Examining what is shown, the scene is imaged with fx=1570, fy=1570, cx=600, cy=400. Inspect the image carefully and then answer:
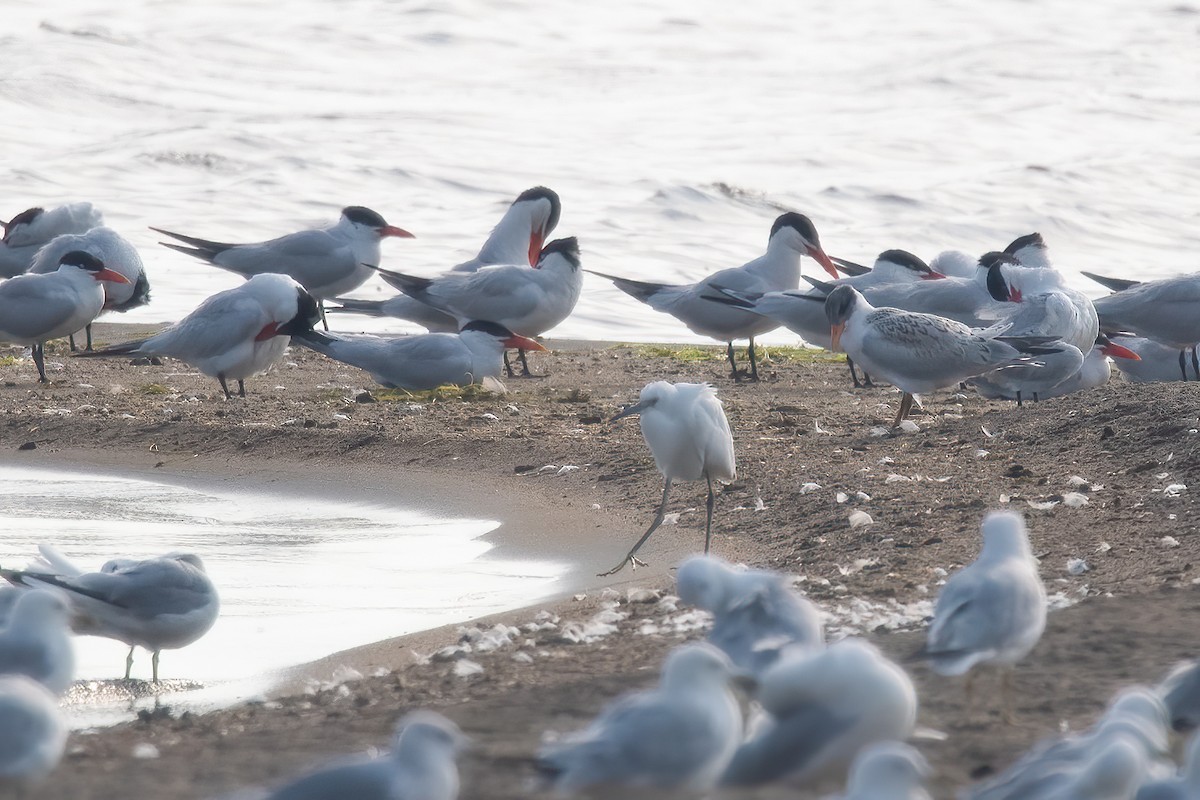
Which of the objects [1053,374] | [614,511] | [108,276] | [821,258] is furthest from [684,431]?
[108,276]

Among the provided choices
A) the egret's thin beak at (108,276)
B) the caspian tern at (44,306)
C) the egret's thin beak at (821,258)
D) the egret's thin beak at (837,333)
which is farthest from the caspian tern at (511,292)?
the egret's thin beak at (837,333)

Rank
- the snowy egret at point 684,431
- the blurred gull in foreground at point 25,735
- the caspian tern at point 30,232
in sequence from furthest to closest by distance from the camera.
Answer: the caspian tern at point 30,232 < the snowy egret at point 684,431 < the blurred gull in foreground at point 25,735

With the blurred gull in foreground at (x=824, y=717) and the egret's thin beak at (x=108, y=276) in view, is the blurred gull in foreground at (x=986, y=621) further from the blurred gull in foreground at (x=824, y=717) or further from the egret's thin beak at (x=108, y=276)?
the egret's thin beak at (x=108, y=276)

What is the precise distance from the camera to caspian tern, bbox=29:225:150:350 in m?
12.2

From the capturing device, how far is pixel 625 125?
2620 cm

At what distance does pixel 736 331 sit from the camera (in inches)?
439

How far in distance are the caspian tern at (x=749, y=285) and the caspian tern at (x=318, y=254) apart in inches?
105

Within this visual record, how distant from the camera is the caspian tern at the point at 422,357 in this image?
31.4ft

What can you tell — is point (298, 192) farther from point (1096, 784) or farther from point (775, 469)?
Answer: point (1096, 784)

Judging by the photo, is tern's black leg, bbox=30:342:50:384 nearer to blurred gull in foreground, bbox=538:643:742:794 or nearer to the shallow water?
the shallow water

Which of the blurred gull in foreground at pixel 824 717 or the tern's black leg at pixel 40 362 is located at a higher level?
the blurred gull in foreground at pixel 824 717

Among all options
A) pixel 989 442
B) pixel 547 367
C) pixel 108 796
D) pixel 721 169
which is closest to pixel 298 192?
pixel 721 169

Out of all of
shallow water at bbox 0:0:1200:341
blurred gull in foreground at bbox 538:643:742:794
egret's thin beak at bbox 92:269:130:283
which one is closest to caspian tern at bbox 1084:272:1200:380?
shallow water at bbox 0:0:1200:341

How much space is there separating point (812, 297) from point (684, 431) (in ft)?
14.0
